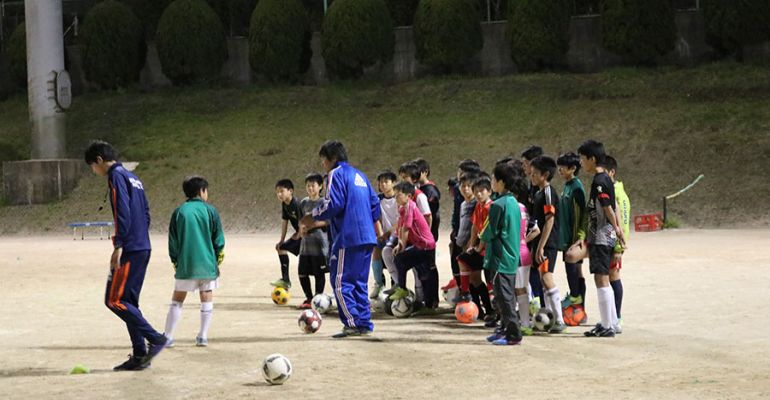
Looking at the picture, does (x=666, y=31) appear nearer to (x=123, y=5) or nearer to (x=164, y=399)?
(x=123, y=5)

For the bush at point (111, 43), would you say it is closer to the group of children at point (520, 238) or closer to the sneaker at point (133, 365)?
the group of children at point (520, 238)

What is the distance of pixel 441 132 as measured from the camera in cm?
3544

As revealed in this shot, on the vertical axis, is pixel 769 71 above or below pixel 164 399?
above

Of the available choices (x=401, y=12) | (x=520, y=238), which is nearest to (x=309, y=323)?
(x=520, y=238)

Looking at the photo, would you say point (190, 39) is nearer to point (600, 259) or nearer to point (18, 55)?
point (18, 55)

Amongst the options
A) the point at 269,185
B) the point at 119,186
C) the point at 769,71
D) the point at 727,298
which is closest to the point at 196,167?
the point at 269,185

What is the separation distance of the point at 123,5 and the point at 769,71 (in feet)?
76.0

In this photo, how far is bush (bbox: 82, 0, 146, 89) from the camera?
139ft

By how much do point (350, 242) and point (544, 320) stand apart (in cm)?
202

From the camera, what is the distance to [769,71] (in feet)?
118

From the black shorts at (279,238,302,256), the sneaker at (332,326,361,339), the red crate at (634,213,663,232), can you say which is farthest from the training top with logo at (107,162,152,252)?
the red crate at (634,213,663,232)

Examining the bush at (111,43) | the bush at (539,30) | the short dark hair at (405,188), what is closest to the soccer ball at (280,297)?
the short dark hair at (405,188)

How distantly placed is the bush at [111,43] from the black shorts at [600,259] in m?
34.1

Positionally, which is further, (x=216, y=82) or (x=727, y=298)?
(x=216, y=82)
